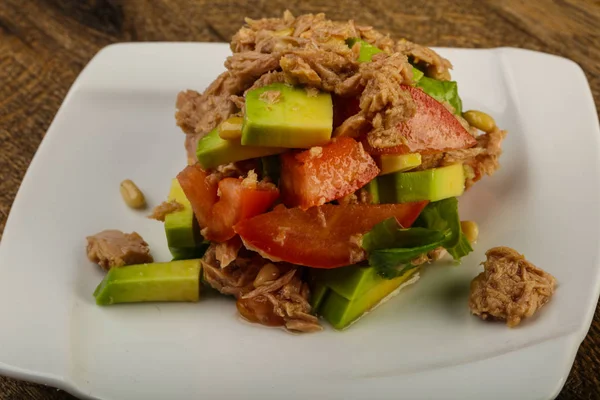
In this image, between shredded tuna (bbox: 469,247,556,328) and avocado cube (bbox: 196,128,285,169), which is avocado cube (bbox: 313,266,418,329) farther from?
avocado cube (bbox: 196,128,285,169)

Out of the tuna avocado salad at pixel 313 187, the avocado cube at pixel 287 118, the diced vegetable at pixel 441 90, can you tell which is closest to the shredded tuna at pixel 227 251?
the tuna avocado salad at pixel 313 187

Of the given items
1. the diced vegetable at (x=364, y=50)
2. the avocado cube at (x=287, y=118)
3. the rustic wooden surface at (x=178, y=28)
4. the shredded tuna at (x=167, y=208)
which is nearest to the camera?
the avocado cube at (x=287, y=118)

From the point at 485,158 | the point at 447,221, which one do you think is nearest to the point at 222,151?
the point at 447,221

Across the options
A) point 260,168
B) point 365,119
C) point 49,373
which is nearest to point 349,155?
point 365,119

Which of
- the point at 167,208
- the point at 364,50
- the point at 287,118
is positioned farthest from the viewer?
the point at 167,208

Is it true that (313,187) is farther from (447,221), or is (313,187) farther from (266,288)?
(447,221)

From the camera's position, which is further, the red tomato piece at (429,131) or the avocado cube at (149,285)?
the avocado cube at (149,285)

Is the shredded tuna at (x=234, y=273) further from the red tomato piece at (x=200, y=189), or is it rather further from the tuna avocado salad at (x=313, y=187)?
the red tomato piece at (x=200, y=189)

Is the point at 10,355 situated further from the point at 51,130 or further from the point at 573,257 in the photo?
the point at 573,257
